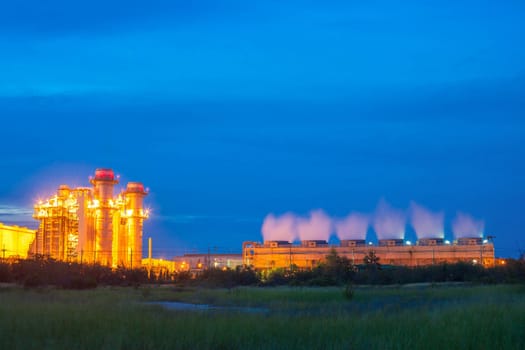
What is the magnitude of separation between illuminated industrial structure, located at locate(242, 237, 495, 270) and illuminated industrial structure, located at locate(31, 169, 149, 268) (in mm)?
17129

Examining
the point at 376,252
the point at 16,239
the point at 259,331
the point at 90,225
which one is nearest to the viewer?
the point at 259,331

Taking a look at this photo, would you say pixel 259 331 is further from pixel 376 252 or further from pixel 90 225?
pixel 376 252

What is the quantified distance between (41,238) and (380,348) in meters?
66.7

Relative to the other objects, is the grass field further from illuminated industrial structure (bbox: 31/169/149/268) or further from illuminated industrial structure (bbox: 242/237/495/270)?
illuminated industrial structure (bbox: 242/237/495/270)

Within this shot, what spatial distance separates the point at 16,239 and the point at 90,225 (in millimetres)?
9639

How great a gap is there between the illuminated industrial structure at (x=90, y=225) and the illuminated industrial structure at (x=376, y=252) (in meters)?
17.1

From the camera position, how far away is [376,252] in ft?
278

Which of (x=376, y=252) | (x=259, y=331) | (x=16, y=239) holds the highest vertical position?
(x=16, y=239)

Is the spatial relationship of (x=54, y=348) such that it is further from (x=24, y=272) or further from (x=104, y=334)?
(x=24, y=272)

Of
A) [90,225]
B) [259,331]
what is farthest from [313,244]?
[259,331]

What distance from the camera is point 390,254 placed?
84.8m

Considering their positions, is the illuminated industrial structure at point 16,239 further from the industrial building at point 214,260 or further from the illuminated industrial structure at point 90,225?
the industrial building at point 214,260

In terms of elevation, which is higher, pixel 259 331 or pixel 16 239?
pixel 16 239

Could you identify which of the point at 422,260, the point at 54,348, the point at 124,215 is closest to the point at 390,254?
the point at 422,260
